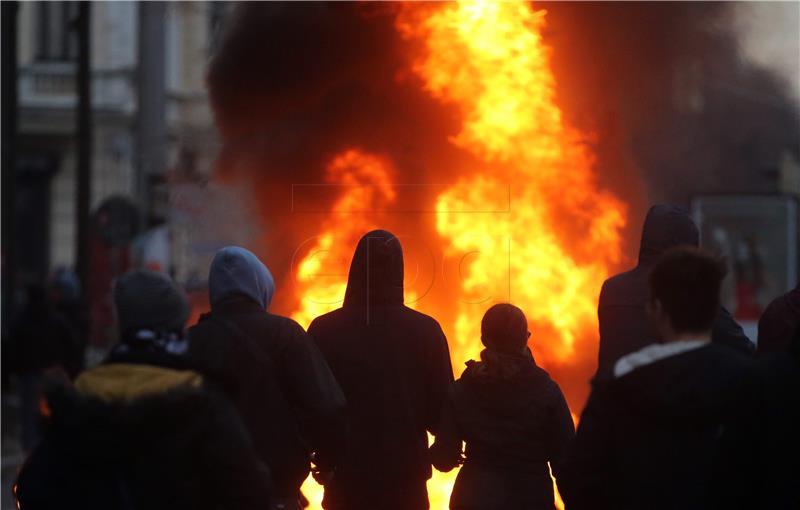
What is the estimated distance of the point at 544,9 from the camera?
27.7ft

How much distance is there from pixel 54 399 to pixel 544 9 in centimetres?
549

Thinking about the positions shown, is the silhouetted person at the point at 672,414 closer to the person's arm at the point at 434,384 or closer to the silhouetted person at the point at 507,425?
the silhouetted person at the point at 507,425

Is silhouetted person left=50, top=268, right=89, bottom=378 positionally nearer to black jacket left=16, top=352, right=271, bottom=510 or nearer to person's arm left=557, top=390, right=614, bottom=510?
black jacket left=16, top=352, right=271, bottom=510

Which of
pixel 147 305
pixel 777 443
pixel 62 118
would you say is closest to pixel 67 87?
pixel 62 118

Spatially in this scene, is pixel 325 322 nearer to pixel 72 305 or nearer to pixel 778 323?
pixel 778 323

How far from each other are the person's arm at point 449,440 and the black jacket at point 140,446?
176 centimetres

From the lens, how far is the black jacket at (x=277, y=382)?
4777 mm

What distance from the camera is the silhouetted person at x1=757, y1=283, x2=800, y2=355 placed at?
5508 mm

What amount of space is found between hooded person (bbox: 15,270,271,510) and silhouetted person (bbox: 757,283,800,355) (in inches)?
102

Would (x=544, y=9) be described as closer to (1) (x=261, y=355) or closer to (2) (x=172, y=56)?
(1) (x=261, y=355)

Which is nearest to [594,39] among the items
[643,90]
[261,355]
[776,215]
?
[643,90]

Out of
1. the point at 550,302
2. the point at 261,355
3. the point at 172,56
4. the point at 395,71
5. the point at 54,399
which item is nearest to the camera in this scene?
the point at 54,399

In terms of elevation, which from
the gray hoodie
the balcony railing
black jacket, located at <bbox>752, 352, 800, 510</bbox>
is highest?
the balcony railing

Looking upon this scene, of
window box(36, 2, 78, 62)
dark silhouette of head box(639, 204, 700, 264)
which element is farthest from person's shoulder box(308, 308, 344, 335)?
window box(36, 2, 78, 62)
